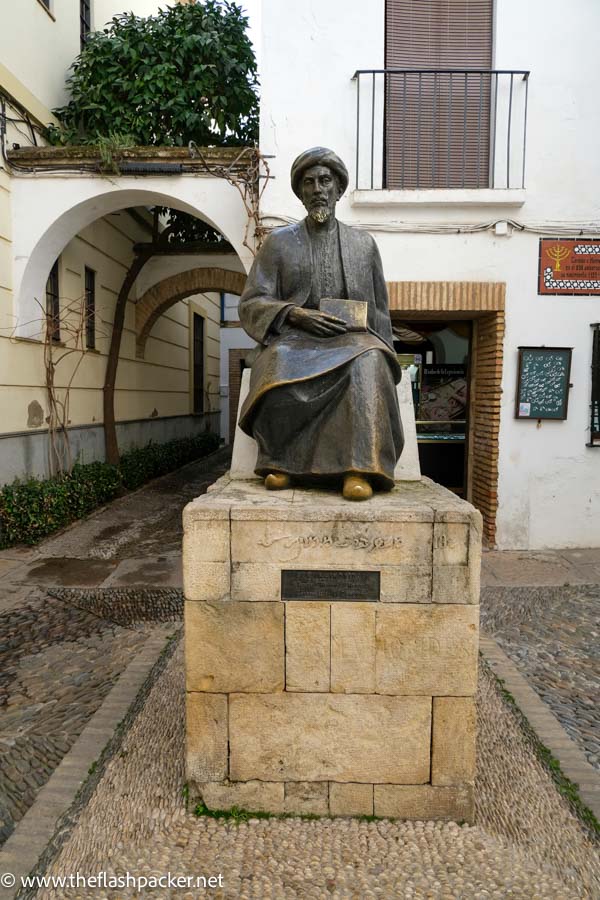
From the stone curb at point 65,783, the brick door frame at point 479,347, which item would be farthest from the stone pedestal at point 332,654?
the brick door frame at point 479,347

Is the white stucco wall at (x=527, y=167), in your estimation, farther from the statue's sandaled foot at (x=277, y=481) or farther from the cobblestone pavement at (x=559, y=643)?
the statue's sandaled foot at (x=277, y=481)

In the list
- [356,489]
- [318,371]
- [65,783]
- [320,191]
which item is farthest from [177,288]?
[65,783]

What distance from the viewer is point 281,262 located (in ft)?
9.30

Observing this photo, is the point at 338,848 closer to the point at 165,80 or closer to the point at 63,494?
the point at 63,494

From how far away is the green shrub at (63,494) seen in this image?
244 inches

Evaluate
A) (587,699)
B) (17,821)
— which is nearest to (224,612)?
(17,821)

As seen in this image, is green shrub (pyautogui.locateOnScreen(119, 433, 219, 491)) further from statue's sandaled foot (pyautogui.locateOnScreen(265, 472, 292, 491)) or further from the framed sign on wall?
statue's sandaled foot (pyautogui.locateOnScreen(265, 472, 292, 491))

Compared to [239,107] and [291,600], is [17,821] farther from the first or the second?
[239,107]

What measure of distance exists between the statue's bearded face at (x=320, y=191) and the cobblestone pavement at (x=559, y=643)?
9.17 feet

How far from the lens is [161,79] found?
7383mm

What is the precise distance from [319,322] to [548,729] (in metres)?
2.27

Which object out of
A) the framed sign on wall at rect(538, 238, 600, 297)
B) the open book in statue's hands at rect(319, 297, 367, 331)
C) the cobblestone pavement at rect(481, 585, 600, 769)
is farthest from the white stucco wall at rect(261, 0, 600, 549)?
the open book in statue's hands at rect(319, 297, 367, 331)

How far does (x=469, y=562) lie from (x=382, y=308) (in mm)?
1383

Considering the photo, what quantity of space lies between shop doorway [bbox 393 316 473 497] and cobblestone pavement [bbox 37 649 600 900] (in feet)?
15.3
